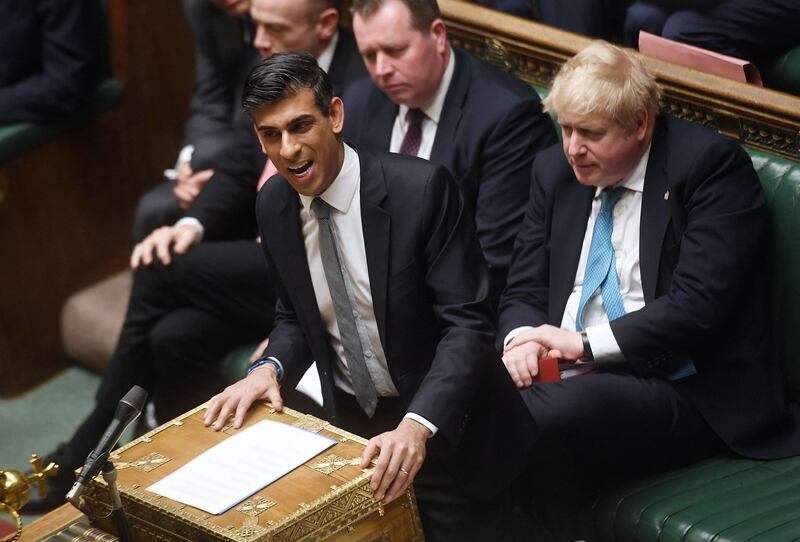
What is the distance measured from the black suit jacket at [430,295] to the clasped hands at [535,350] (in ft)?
0.56

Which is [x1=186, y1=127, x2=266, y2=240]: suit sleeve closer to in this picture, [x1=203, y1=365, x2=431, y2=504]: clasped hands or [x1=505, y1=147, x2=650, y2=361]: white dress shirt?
[x1=505, y1=147, x2=650, y2=361]: white dress shirt

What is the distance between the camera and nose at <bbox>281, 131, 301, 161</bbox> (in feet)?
7.79

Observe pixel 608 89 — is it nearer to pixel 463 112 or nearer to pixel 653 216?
pixel 653 216

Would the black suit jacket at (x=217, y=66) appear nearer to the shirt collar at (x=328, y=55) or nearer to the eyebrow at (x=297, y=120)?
the shirt collar at (x=328, y=55)

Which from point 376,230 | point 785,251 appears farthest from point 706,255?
point 376,230

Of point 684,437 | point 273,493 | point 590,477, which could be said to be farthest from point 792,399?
point 273,493

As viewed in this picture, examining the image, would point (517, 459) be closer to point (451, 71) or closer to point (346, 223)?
point (346, 223)

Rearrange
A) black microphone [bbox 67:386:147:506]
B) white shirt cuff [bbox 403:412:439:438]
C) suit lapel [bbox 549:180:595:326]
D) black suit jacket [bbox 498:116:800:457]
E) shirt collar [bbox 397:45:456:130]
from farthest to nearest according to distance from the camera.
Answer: shirt collar [bbox 397:45:456:130]
suit lapel [bbox 549:180:595:326]
black suit jacket [bbox 498:116:800:457]
white shirt cuff [bbox 403:412:439:438]
black microphone [bbox 67:386:147:506]

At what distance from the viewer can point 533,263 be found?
2904 mm

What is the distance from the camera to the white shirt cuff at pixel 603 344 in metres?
2.65

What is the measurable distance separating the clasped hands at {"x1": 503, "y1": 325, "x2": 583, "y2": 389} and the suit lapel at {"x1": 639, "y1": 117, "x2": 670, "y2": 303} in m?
0.18

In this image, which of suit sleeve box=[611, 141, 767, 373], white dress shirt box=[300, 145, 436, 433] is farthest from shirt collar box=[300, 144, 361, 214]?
suit sleeve box=[611, 141, 767, 373]

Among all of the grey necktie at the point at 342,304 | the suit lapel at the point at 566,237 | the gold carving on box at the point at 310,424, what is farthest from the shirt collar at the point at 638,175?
the gold carving on box at the point at 310,424

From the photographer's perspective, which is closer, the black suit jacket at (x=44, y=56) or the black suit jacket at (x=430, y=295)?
the black suit jacket at (x=430, y=295)
